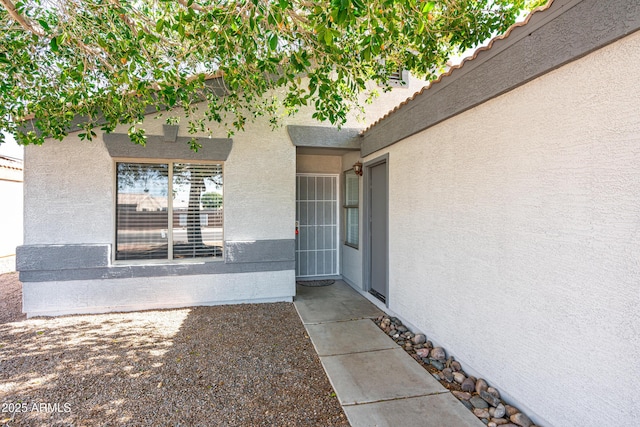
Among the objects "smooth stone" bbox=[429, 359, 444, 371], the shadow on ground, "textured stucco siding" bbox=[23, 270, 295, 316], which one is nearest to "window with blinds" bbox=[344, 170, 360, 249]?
"textured stucco siding" bbox=[23, 270, 295, 316]

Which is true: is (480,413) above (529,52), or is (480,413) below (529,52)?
below

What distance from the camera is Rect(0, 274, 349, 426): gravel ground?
2.81 m

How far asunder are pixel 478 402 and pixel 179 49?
5.55 meters

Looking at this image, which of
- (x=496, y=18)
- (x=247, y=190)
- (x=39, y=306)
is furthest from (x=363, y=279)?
(x=39, y=306)

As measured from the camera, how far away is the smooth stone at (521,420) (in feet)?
8.47

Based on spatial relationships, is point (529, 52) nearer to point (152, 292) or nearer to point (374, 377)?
point (374, 377)

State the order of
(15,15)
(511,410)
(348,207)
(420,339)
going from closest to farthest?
(511,410) → (15,15) → (420,339) → (348,207)

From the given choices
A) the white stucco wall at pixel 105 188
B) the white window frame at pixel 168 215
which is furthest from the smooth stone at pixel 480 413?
the white window frame at pixel 168 215

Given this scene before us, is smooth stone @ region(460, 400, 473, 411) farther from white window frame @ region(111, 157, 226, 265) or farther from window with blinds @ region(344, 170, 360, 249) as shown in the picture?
white window frame @ region(111, 157, 226, 265)

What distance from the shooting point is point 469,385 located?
3.17 metres

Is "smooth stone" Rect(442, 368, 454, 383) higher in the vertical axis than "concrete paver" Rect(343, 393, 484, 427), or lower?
higher

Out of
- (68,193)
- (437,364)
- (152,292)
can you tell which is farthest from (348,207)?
(68,193)

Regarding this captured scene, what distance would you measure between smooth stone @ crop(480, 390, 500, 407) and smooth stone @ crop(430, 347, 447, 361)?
2.36 ft

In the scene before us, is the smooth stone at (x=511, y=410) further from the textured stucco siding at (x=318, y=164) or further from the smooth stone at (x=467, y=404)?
the textured stucco siding at (x=318, y=164)
